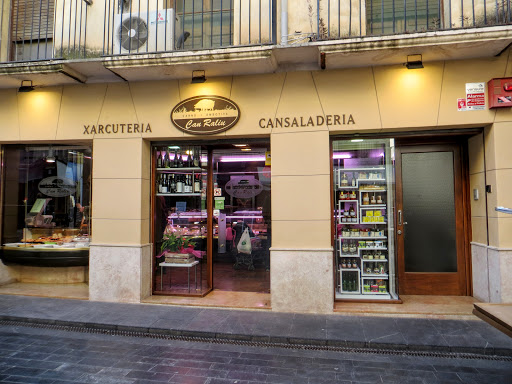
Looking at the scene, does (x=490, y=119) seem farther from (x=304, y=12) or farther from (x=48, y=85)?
(x=48, y=85)

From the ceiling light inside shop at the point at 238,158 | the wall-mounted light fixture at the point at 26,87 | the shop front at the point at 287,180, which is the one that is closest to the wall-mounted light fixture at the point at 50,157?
the shop front at the point at 287,180

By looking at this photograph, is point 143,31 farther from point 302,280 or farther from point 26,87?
point 302,280

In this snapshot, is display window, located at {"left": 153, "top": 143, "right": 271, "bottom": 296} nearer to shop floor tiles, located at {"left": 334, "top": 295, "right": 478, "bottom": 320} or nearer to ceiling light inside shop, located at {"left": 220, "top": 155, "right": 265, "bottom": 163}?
ceiling light inside shop, located at {"left": 220, "top": 155, "right": 265, "bottom": 163}

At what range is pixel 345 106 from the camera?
616 cm

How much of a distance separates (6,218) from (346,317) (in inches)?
300

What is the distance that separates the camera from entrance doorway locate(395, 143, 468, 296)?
22.0ft

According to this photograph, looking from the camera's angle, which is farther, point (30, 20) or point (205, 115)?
point (30, 20)

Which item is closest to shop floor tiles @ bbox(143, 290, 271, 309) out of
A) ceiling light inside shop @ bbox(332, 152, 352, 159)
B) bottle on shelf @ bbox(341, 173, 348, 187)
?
bottle on shelf @ bbox(341, 173, 348, 187)

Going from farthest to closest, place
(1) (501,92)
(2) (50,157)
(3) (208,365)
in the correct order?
(2) (50,157), (1) (501,92), (3) (208,365)

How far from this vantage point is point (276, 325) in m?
5.45

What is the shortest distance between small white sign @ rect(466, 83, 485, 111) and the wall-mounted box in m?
0.16

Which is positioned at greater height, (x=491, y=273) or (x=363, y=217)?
(x=363, y=217)

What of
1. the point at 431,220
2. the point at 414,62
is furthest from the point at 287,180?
the point at 431,220

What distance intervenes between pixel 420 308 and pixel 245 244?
136 inches
